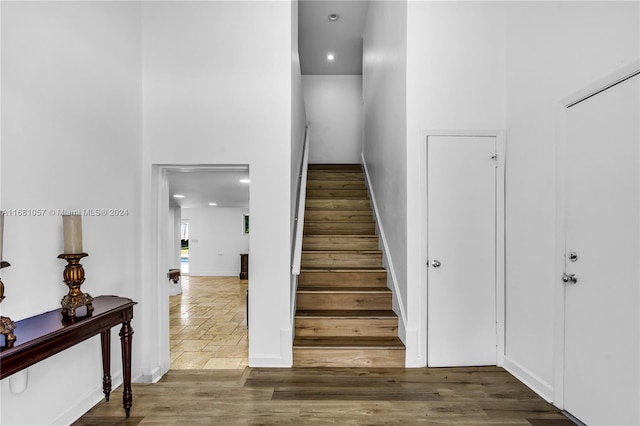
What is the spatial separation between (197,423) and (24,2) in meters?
2.65

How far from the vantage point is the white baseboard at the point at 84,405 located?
2182mm

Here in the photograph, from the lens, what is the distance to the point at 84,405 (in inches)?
92.7

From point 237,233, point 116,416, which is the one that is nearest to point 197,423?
point 116,416

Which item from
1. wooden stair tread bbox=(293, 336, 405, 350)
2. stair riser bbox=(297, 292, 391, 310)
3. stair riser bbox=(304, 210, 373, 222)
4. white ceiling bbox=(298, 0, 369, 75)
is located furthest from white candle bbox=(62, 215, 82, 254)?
white ceiling bbox=(298, 0, 369, 75)

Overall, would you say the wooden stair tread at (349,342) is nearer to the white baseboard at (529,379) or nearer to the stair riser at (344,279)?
the stair riser at (344,279)

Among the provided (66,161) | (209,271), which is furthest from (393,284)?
(209,271)

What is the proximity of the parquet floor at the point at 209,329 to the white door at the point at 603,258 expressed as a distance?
8.55 ft

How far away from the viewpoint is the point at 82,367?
237 cm

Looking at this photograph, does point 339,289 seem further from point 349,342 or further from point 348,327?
point 349,342

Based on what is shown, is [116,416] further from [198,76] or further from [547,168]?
[547,168]

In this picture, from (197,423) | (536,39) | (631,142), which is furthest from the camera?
(536,39)

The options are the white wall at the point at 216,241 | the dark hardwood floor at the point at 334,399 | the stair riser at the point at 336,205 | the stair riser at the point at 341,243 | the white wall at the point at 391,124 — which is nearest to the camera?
the dark hardwood floor at the point at 334,399

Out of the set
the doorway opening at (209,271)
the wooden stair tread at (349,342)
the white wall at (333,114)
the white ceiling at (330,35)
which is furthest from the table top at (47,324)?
the white wall at (333,114)

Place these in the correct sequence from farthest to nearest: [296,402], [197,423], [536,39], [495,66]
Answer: [495,66]
[536,39]
[296,402]
[197,423]
